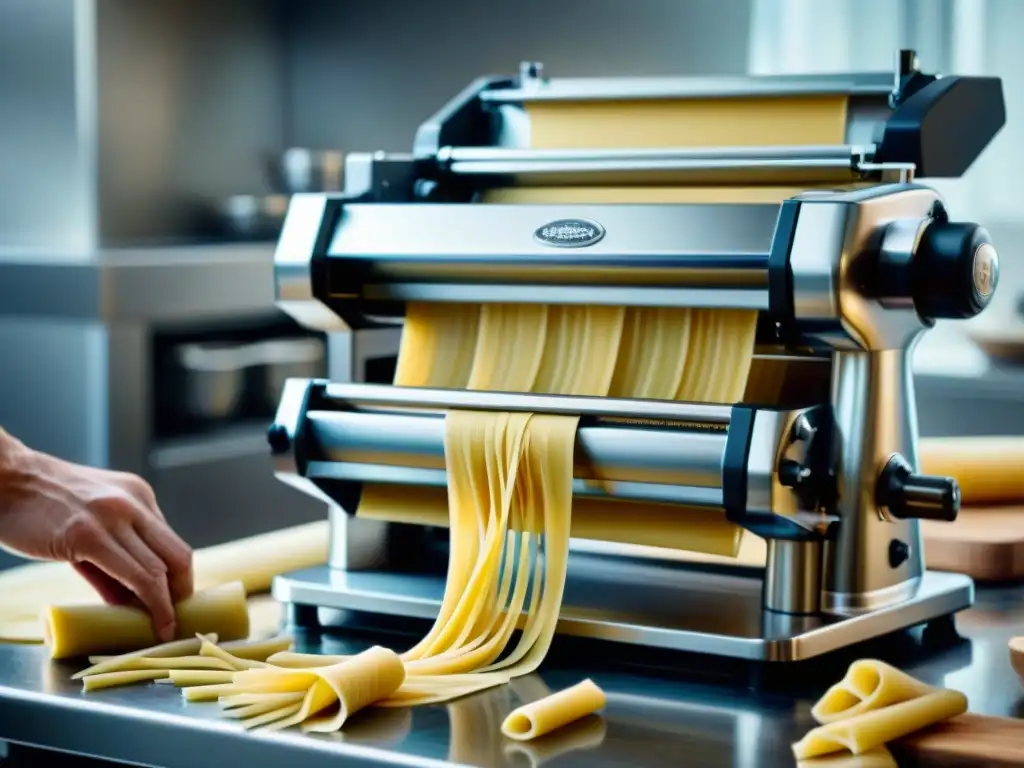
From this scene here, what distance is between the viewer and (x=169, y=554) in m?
1.42

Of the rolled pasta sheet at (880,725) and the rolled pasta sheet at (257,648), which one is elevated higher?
the rolled pasta sheet at (880,725)

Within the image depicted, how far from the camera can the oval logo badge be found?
→ 1.37 metres

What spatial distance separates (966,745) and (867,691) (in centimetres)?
8

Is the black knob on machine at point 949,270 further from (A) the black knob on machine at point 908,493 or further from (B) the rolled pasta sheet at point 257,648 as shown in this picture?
(B) the rolled pasta sheet at point 257,648

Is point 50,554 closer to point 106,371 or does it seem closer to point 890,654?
point 890,654

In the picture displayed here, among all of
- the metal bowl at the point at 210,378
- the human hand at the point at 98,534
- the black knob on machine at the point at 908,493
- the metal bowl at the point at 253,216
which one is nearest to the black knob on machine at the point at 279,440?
the human hand at the point at 98,534

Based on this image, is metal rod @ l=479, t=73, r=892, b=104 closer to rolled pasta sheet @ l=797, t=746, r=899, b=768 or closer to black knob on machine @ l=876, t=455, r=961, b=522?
black knob on machine @ l=876, t=455, r=961, b=522

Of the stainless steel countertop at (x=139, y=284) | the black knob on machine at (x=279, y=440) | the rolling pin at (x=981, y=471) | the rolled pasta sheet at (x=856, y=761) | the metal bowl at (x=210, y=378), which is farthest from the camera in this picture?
the metal bowl at (x=210, y=378)

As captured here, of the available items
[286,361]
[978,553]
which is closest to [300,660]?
[978,553]

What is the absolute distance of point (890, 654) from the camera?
4.48 ft

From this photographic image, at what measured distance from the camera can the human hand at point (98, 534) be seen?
139cm

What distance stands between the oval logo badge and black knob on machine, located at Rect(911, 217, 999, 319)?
0.27 m

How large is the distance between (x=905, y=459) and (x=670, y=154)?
355mm

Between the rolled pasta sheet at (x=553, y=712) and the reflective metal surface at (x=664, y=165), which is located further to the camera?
the reflective metal surface at (x=664, y=165)
